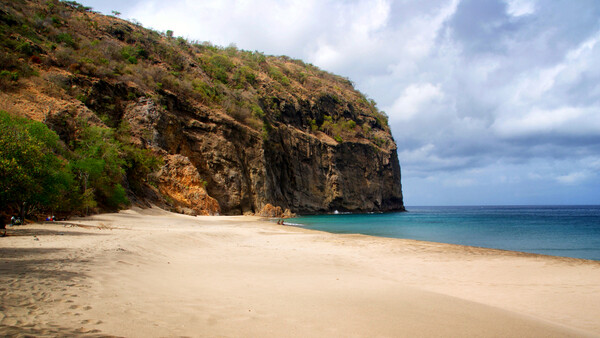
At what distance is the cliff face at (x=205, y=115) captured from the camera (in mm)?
30688

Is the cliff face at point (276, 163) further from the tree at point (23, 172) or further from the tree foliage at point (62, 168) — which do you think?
the tree at point (23, 172)

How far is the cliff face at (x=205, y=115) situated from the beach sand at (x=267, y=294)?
826 inches

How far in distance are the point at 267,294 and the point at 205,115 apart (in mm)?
39211

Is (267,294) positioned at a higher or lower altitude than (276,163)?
lower

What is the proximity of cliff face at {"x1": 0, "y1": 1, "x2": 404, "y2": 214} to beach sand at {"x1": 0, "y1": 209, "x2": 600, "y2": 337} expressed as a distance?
21.0m

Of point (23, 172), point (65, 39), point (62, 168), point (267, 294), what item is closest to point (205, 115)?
point (65, 39)

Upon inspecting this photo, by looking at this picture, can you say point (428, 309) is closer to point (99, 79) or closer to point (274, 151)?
point (99, 79)

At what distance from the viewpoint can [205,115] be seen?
138ft

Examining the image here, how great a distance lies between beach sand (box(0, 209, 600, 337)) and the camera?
3742 mm

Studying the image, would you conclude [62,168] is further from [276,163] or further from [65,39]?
[276,163]

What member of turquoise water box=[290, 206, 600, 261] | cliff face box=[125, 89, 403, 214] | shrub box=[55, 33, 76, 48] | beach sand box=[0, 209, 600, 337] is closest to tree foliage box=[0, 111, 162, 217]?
beach sand box=[0, 209, 600, 337]

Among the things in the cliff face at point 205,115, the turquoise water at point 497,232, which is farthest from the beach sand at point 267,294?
the cliff face at point 205,115

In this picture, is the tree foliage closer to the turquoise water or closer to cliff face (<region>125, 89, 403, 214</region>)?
cliff face (<region>125, 89, 403, 214</region>)

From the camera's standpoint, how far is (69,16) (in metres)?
40.6
